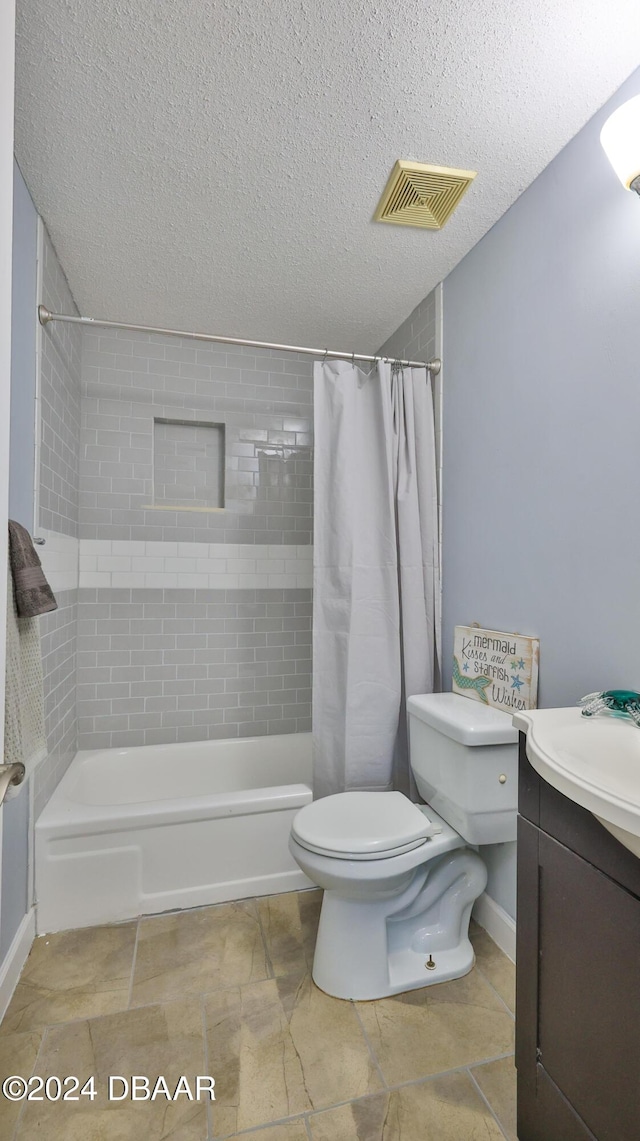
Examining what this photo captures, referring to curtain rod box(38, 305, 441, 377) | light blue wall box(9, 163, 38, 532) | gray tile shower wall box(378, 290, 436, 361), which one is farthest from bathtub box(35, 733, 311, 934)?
gray tile shower wall box(378, 290, 436, 361)

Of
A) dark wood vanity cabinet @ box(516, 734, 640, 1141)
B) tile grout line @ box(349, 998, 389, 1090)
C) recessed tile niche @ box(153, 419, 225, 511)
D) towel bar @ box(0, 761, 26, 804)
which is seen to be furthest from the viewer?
recessed tile niche @ box(153, 419, 225, 511)

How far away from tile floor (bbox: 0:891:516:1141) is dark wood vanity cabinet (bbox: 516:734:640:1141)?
26 centimetres

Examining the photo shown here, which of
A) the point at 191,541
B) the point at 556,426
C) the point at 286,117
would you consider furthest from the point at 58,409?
the point at 556,426

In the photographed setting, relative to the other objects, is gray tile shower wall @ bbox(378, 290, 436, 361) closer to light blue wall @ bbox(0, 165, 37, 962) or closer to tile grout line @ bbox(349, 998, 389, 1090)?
light blue wall @ bbox(0, 165, 37, 962)

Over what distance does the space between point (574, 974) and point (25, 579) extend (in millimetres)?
1422

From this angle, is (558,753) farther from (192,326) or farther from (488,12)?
(192,326)

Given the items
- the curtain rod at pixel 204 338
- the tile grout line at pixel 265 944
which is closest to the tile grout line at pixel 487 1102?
the tile grout line at pixel 265 944

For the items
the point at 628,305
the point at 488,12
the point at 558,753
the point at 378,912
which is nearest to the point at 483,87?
the point at 488,12

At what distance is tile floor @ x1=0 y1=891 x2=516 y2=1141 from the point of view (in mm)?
1212

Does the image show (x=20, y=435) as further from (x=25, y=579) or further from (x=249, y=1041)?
(x=249, y=1041)

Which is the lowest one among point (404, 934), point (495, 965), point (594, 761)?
point (495, 965)

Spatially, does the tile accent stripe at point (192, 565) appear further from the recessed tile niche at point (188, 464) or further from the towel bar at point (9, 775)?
the towel bar at point (9, 775)

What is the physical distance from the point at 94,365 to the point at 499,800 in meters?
2.56

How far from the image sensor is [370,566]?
214 centimetres
